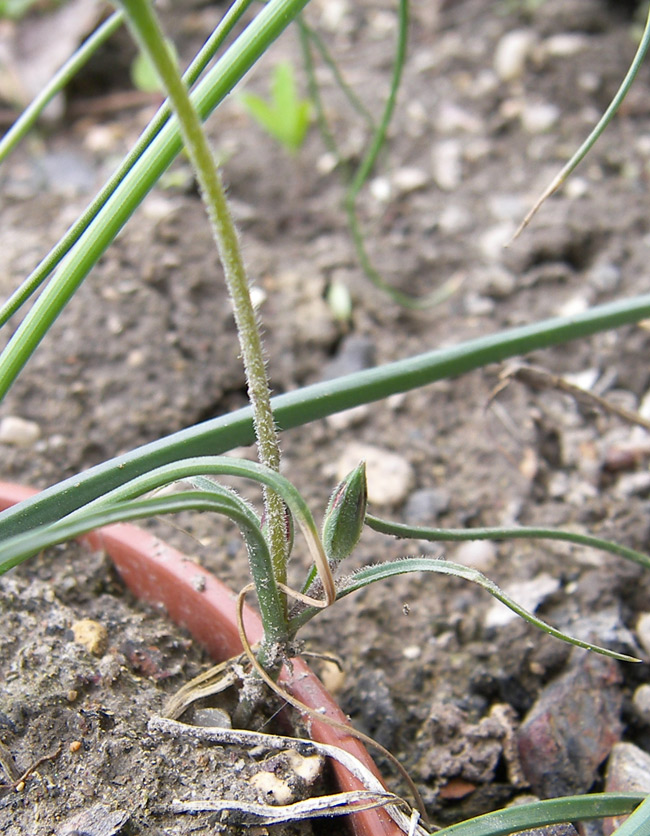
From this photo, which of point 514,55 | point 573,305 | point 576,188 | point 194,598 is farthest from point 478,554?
point 514,55

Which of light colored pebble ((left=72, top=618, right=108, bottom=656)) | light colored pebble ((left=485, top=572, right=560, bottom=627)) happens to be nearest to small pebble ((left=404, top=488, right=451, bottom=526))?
light colored pebble ((left=485, top=572, right=560, bottom=627))

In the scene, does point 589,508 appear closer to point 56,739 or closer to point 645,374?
point 645,374

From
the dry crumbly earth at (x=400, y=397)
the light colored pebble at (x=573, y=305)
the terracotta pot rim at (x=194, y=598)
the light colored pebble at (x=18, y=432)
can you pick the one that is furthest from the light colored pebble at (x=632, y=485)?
the light colored pebble at (x=18, y=432)

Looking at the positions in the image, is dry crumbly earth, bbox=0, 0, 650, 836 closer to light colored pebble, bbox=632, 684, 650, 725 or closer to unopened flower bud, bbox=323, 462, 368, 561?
light colored pebble, bbox=632, 684, 650, 725

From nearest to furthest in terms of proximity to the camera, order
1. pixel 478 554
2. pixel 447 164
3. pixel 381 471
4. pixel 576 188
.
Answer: pixel 478 554
pixel 381 471
pixel 576 188
pixel 447 164

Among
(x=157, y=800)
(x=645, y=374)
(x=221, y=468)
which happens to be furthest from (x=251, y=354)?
(x=645, y=374)

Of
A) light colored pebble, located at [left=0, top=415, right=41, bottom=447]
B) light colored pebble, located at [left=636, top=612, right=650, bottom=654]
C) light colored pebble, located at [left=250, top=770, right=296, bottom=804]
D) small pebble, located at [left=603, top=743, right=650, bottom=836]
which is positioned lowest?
small pebble, located at [left=603, top=743, right=650, bottom=836]

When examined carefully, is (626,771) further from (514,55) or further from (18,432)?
(514,55)
